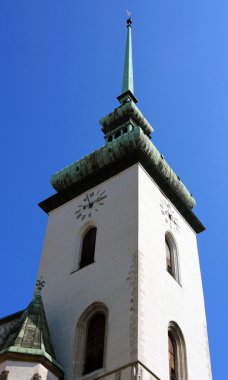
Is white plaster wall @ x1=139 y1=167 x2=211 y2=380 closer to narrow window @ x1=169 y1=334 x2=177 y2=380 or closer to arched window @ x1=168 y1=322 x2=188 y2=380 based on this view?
arched window @ x1=168 y1=322 x2=188 y2=380

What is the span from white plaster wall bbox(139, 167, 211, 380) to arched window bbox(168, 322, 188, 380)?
20 cm

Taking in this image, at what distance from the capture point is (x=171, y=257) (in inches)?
822

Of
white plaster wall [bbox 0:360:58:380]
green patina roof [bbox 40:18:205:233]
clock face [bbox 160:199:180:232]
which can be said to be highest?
green patina roof [bbox 40:18:205:233]

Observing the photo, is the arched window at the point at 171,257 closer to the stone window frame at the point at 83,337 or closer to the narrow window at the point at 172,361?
the narrow window at the point at 172,361

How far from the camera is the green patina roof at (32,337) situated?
15986mm

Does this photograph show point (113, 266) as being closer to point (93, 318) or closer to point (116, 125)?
point (93, 318)

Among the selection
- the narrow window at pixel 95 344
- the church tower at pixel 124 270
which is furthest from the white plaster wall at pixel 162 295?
the narrow window at pixel 95 344

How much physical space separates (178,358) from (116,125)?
1190cm

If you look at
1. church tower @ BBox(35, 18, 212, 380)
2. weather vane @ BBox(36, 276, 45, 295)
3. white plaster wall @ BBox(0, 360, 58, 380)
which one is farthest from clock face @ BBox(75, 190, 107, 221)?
white plaster wall @ BBox(0, 360, 58, 380)

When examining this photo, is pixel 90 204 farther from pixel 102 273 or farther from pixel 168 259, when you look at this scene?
pixel 102 273

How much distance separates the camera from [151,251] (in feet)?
62.2

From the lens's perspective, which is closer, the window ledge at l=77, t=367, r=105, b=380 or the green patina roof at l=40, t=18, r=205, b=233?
the window ledge at l=77, t=367, r=105, b=380

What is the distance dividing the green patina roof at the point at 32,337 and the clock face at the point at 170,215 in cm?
550

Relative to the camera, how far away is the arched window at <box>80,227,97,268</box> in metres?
20.0
